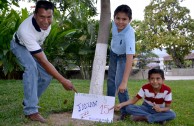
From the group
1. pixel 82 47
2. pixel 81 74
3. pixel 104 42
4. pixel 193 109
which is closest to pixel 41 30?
pixel 104 42

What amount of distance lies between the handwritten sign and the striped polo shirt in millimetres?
369

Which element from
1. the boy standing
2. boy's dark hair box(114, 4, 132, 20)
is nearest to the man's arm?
the boy standing

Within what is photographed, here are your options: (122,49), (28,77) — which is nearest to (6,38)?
(28,77)

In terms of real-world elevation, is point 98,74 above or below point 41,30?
below

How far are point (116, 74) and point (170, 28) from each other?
63.4ft

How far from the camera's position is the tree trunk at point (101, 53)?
3.33m

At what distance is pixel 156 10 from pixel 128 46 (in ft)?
64.5

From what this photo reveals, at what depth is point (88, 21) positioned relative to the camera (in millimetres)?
9992

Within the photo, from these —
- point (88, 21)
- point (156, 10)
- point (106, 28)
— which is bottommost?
point (106, 28)

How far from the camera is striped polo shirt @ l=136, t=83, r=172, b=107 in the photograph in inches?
124

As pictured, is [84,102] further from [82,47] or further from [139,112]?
[82,47]

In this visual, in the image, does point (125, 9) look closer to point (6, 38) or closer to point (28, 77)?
point (28, 77)

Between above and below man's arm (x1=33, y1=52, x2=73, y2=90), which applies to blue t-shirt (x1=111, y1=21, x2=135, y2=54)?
above

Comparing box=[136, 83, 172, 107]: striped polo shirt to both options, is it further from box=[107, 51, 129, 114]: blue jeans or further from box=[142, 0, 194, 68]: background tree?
box=[142, 0, 194, 68]: background tree
